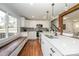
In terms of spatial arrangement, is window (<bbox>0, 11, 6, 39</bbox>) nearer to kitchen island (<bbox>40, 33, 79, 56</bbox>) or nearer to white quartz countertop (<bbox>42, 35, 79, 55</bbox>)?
kitchen island (<bbox>40, 33, 79, 56</bbox>)

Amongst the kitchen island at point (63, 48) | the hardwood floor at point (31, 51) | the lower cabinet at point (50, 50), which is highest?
the kitchen island at point (63, 48)

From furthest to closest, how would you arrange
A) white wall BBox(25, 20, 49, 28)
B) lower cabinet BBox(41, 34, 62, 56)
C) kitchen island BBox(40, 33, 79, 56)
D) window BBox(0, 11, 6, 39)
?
white wall BBox(25, 20, 49, 28) → window BBox(0, 11, 6, 39) → lower cabinet BBox(41, 34, 62, 56) → kitchen island BBox(40, 33, 79, 56)

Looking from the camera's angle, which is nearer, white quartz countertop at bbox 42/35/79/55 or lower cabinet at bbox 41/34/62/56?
white quartz countertop at bbox 42/35/79/55

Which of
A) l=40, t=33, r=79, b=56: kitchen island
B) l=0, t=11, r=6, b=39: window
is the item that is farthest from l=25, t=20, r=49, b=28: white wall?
l=40, t=33, r=79, b=56: kitchen island

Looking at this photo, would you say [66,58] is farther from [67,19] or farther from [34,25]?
[34,25]

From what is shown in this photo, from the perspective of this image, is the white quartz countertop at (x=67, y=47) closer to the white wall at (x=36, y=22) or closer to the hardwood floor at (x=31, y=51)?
the hardwood floor at (x=31, y=51)

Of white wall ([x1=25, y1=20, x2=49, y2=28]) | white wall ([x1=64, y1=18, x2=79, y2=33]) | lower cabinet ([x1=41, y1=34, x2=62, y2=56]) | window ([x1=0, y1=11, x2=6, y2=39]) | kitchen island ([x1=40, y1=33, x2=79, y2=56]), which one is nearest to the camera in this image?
kitchen island ([x1=40, y1=33, x2=79, y2=56])

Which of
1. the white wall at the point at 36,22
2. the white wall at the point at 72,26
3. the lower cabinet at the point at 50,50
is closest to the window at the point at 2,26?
the lower cabinet at the point at 50,50

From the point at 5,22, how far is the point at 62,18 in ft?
7.43

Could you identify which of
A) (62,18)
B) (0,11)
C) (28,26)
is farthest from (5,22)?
(28,26)

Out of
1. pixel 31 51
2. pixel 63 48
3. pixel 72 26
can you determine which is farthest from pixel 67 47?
pixel 31 51

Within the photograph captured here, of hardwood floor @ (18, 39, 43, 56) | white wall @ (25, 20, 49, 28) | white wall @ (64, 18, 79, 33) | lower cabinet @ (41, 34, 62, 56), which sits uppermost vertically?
white wall @ (25, 20, 49, 28)

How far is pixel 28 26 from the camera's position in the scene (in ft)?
27.0

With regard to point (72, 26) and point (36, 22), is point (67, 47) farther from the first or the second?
point (36, 22)
